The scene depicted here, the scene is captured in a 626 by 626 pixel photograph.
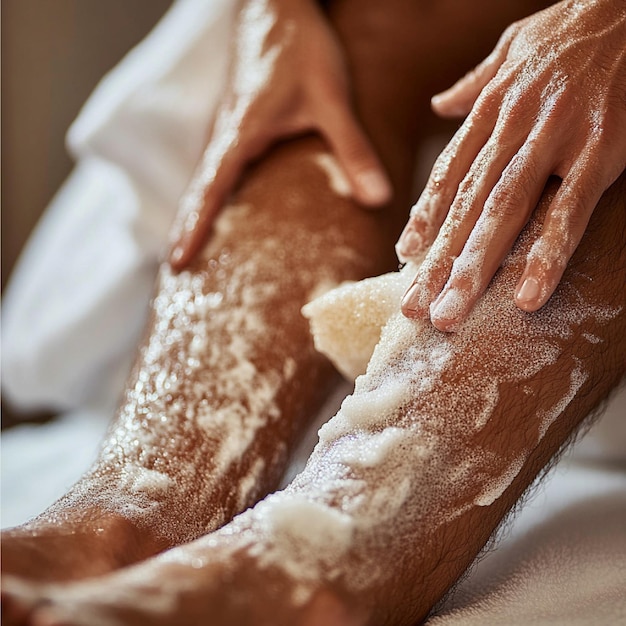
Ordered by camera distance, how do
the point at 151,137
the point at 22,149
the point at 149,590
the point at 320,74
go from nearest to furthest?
the point at 149,590 → the point at 320,74 → the point at 151,137 → the point at 22,149

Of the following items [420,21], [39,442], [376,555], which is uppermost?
[420,21]

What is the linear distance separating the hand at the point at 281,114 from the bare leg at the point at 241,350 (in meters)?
0.02

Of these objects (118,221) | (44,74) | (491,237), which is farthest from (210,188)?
(44,74)

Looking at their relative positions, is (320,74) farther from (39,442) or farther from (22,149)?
(22,149)

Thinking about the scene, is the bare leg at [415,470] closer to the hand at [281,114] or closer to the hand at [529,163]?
the hand at [529,163]

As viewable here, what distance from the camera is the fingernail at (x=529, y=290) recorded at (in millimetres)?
540

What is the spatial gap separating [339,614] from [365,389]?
0.53 feet

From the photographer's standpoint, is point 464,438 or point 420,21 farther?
point 420,21

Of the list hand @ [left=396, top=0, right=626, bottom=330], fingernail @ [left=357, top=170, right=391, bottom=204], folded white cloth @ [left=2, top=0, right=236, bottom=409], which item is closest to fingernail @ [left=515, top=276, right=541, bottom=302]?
Result: hand @ [left=396, top=0, right=626, bottom=330]

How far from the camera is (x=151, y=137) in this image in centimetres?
107

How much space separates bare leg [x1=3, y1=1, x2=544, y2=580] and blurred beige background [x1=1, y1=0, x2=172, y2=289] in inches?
34.1

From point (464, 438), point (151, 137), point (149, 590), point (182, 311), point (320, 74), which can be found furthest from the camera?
point (151, 137)

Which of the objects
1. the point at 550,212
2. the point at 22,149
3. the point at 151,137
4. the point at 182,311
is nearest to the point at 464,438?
the point at 550,212

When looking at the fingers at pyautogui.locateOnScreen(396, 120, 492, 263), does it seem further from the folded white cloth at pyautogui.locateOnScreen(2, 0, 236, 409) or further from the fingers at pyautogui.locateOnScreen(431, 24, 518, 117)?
the folded white cloth at pyautogui.locateOnScreen(2, 0, 236, 409)
